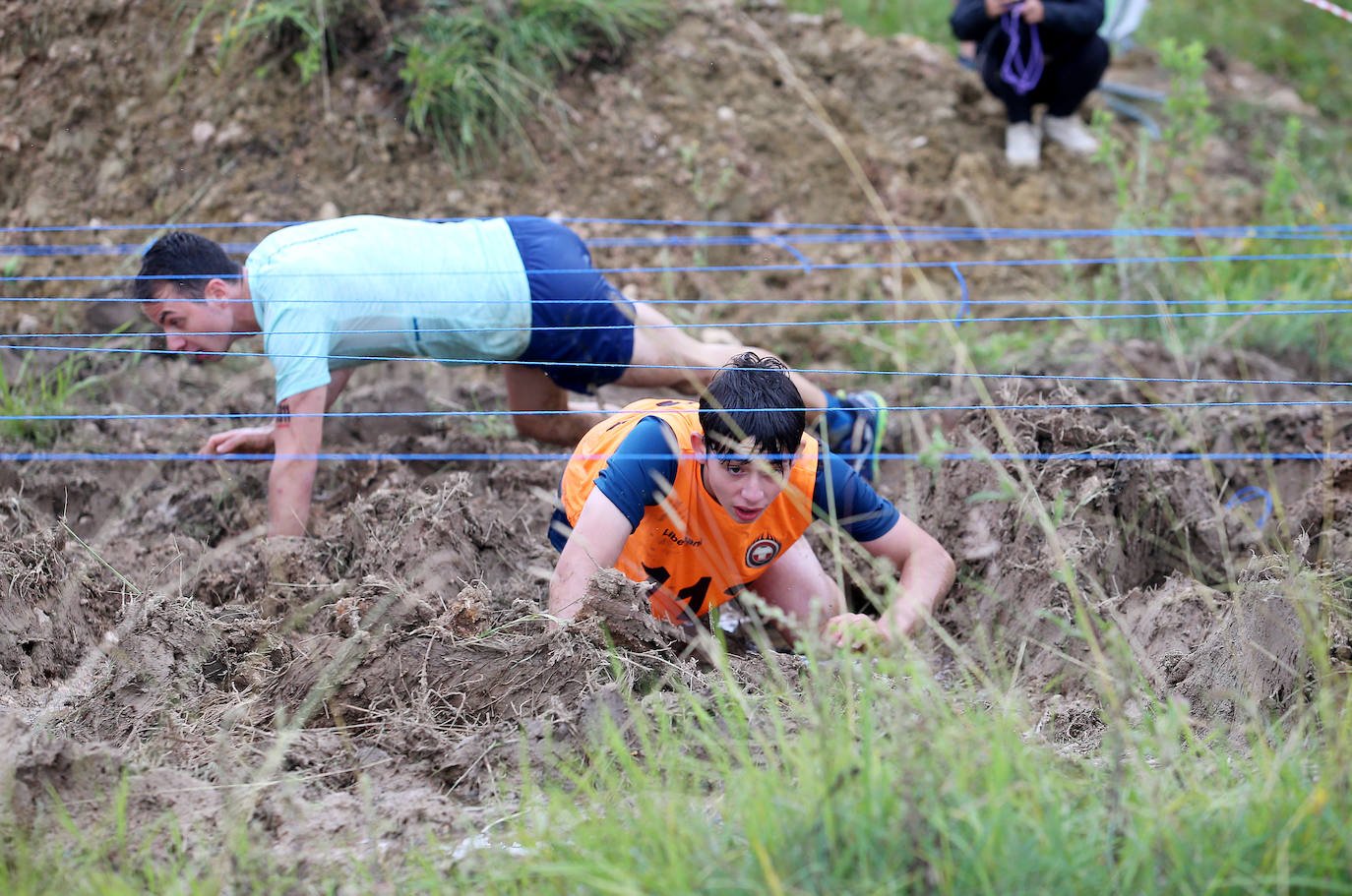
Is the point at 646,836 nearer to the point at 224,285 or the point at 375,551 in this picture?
the point at 375,551

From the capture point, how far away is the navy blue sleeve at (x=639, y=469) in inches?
114

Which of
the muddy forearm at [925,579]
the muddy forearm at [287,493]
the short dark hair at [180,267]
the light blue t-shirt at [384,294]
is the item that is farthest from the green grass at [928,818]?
the short dark hair at [180,267]

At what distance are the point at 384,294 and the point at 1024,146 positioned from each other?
3.86 metres

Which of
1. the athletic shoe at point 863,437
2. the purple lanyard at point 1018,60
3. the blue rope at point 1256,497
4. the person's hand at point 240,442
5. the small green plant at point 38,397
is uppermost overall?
the purple lanyard at point 1018,60

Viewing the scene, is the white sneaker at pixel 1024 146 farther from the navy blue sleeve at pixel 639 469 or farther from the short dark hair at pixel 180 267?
the short dark hair at pixel 180 267

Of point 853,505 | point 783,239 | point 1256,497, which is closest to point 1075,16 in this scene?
point 783,239

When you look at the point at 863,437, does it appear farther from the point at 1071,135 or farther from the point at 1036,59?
the point at 1071,135

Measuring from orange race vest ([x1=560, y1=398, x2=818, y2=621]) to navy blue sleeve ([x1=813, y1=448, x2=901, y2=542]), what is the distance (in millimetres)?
46

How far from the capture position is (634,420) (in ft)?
10.2

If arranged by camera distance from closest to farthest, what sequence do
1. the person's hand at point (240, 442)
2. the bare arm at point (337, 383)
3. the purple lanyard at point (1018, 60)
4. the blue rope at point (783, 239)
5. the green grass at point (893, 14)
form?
the person's hand at point (240, 442) → the bare arm at point (337, 383) → the blue rope at point (783, 239) → the purple lanyard at point (1018, 60) → the green grass at point (893, 14)

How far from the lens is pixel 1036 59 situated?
5.90 m

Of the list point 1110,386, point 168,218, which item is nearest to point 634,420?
point 1110,386

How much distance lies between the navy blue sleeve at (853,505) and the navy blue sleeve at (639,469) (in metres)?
0.41

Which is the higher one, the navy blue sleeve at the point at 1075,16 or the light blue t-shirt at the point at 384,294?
the navy blue sleeve at the point at 1075,16
